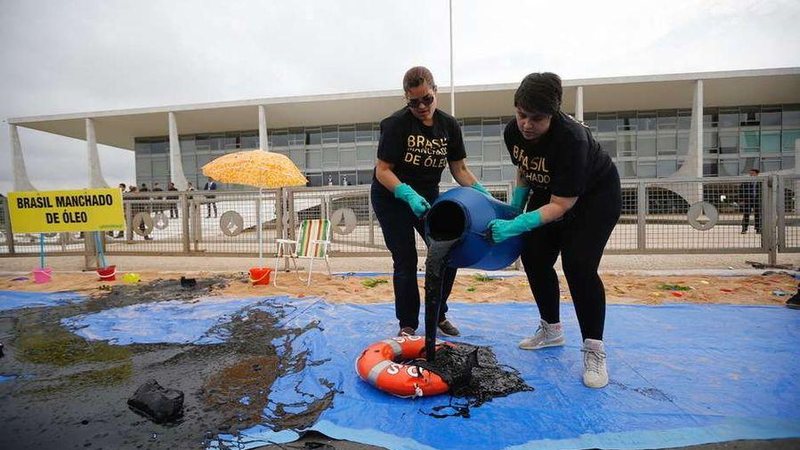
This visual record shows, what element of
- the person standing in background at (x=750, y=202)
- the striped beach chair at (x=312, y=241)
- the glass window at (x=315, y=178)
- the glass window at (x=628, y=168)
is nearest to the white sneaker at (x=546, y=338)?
the striped beach chair at (x=312, y=241)

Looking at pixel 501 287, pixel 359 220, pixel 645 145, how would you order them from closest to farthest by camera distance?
1. pixel 501 287
2. pixel 359 220
3. pixel 645 145

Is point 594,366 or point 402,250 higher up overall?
point 402,250

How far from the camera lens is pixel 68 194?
6652 millimetres

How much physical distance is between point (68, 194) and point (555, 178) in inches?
298

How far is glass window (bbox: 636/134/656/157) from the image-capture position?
2188 cm

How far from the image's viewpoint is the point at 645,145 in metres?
22.0

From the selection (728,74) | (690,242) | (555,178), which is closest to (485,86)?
(728,74)

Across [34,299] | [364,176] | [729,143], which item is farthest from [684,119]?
[34,299]

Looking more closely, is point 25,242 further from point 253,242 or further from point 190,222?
point 253,242

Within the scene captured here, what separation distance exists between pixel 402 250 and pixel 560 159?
1.20 m

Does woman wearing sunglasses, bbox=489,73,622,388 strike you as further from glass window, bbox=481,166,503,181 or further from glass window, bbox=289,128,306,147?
glass window, bbox=289,128,306,147

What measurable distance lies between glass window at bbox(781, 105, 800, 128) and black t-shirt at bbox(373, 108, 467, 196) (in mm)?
26761

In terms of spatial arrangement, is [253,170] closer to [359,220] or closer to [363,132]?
[359,220]

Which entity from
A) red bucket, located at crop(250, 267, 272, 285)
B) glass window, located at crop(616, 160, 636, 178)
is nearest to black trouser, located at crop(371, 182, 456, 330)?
red bucket, located at crop(250, 267, 272, 285)
